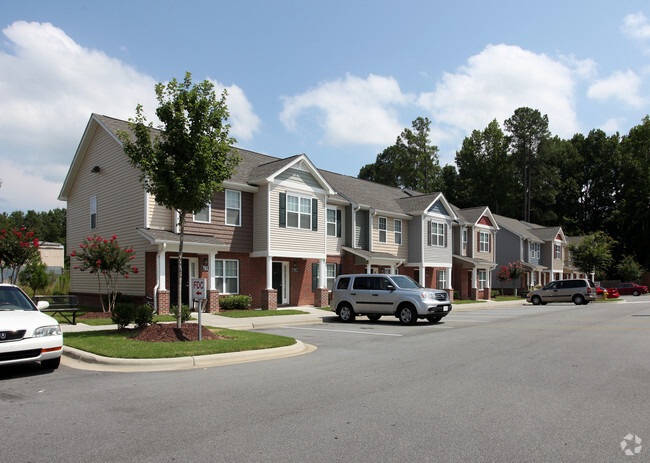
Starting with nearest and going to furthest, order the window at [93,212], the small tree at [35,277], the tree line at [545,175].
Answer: the window at [93,212]
the small tree at [35,277]
the tree line at [545,175]

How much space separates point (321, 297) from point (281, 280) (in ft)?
7.36

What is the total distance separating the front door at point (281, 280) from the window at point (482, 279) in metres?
21.1

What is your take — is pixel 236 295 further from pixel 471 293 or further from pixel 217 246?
pixel 471 293

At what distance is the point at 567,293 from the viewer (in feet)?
116

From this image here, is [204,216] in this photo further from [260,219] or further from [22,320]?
[22,320]

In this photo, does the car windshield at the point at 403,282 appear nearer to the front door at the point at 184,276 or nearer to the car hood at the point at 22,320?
the front door at the point at 184,276

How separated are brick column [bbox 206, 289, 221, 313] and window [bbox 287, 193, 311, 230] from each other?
5.26 metres

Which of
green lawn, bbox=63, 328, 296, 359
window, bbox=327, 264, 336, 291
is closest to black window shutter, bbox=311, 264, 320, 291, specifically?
window, bbox=327, 264, 336, 291

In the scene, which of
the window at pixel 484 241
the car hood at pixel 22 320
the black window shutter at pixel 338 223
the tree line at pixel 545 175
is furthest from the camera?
the tree line at pixel 545 175

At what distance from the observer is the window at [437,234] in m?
34.7

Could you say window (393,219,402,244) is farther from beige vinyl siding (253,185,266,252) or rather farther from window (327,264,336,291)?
beige vinyl siding (253,185,266,252)

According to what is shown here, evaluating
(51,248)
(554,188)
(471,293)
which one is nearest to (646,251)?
(554,188)

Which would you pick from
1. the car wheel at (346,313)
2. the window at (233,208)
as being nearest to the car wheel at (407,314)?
the car wheel at (346,313)

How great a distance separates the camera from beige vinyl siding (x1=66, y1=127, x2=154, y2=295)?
70.1 feet
